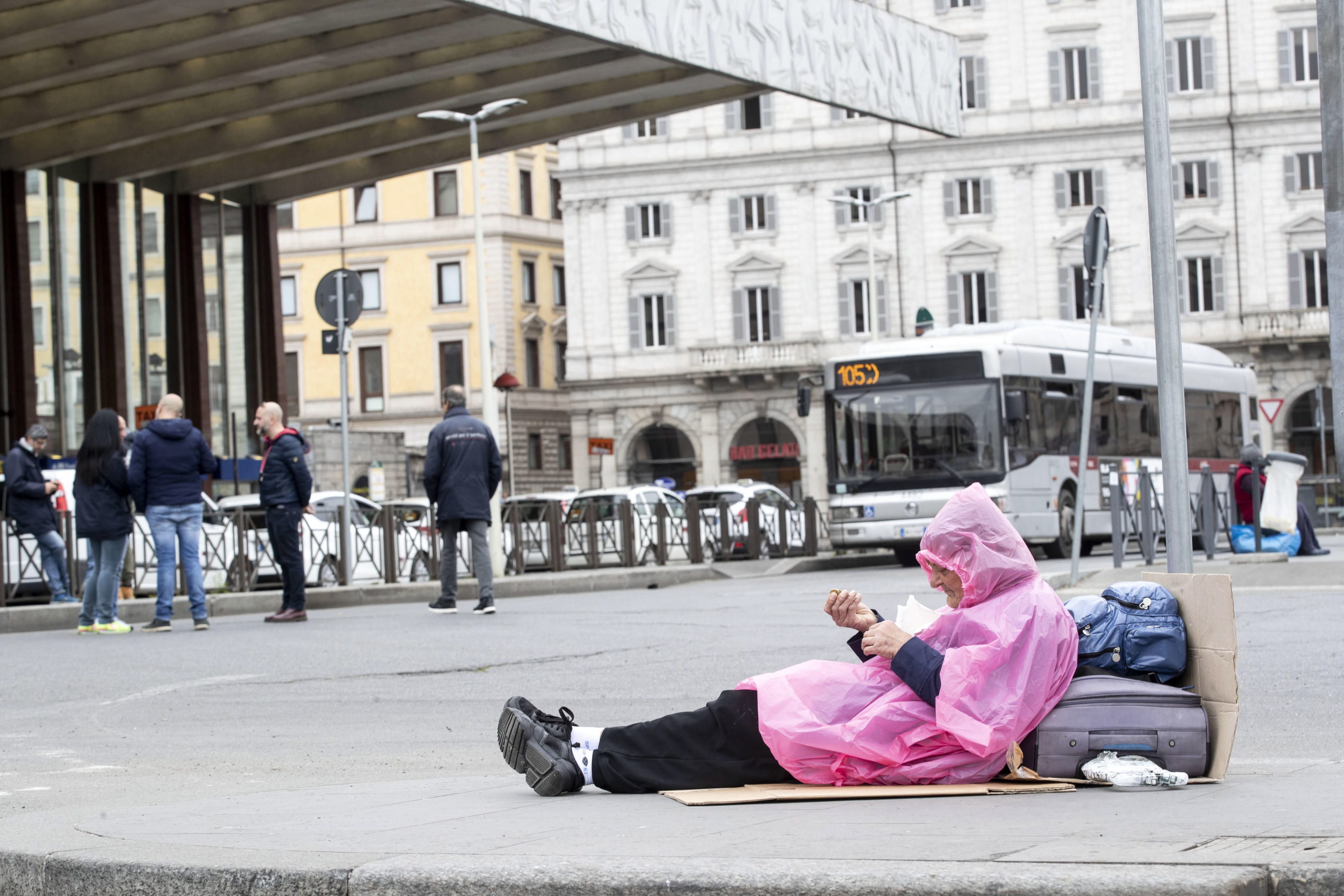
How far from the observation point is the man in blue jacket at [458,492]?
52.7 ft

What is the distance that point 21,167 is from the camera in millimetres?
28078

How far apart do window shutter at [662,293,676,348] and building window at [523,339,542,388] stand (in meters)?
7.28

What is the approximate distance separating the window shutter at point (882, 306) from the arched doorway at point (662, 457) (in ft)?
25.1

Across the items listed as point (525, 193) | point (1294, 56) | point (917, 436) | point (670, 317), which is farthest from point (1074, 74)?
point (917, 436)

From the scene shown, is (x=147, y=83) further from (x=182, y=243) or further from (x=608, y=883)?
(x=608, y=883)

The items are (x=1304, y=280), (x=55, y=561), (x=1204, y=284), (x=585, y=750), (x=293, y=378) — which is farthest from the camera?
(x=293, y=378)

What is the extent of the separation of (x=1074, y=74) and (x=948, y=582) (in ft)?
182

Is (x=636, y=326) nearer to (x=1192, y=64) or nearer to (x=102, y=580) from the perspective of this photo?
(x=1192, y=64)

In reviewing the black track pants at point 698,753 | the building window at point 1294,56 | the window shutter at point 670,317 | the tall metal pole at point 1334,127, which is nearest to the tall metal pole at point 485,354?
the black track pants at point 698,753

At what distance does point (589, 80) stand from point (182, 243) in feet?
29.7

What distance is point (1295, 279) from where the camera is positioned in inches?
2212

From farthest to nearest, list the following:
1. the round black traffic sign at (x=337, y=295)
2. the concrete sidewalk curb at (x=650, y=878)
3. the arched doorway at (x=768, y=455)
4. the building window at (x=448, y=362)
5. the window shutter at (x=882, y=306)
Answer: the building window at (x=448, y=362), the arched doorway at (x=768, y=455), the window shutter at (x=882, y=306), the round black traffic sign at (x=337, y=295), the concrete sidewalk curb at (x=650, y=878)

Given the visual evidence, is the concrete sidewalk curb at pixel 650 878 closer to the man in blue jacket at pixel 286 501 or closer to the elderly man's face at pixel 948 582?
the elderly man's face at pixel 948 582

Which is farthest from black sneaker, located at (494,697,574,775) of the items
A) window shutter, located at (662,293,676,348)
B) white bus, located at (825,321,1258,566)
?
window shutter, located at (662,293,676,348)
